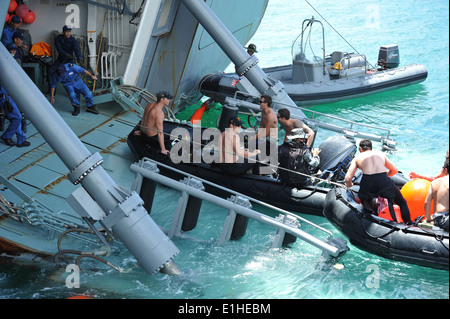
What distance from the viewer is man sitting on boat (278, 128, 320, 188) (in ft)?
28.8

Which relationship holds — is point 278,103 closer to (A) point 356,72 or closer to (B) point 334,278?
(B) point 334,278

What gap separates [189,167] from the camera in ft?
30.9

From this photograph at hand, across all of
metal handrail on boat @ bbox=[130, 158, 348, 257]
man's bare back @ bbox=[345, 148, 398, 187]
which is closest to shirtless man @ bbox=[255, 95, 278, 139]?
metal handrail on boat @ bbox=[130, 158, 348, 257]

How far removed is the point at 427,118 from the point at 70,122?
8634mm

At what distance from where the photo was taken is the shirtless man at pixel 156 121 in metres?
9.40

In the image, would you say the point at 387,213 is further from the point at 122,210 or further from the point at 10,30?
the point at 10,30

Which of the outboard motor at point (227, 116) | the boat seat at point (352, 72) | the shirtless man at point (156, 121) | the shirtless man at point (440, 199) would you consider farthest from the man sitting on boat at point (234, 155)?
the boat seat at point (352, 72)

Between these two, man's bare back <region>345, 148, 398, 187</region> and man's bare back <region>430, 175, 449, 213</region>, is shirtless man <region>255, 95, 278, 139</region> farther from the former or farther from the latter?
man's bare back <region>430, 175, 449, 213</region>

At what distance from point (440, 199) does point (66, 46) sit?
6.86m

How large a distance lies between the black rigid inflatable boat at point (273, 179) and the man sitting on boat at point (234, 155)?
0.13 metres

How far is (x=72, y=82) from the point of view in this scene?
411 inches

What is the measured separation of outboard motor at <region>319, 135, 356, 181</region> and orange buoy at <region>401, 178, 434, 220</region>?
4.36ft

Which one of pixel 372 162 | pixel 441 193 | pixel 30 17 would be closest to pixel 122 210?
pixel 372 162
